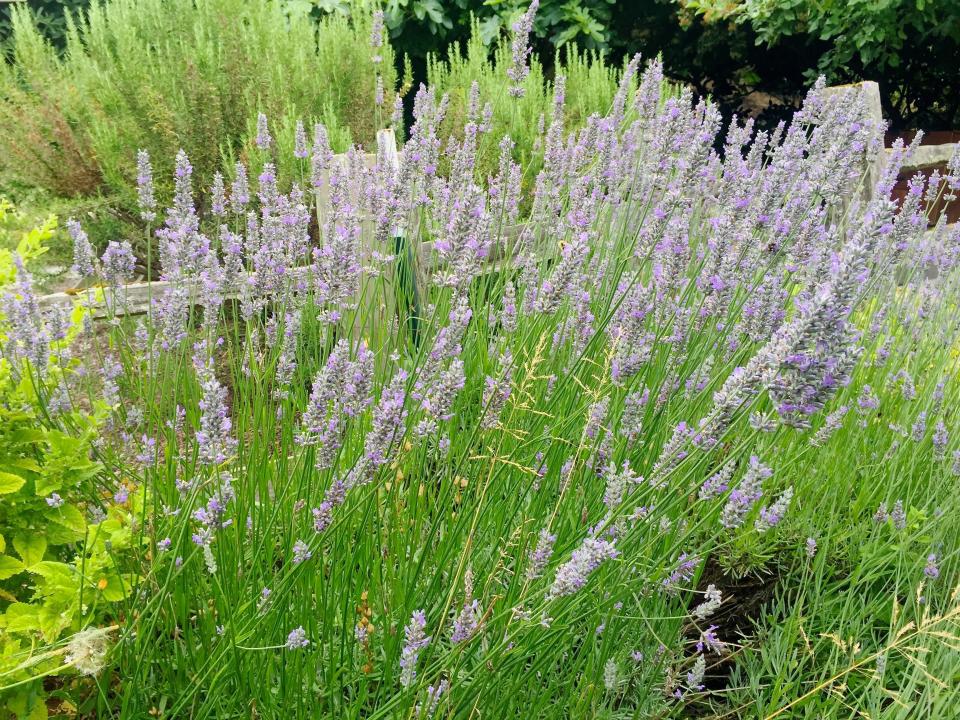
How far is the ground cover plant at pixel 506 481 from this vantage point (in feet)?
4.62

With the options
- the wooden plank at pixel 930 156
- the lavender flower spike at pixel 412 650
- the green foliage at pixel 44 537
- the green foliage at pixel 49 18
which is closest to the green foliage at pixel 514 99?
the wooden plank at pixel 930 156

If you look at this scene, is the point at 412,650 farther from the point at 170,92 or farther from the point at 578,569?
the point at 170,92

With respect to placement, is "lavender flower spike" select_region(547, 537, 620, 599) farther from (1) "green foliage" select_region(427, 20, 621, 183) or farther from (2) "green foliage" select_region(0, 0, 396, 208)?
(1) "green foliage" select_region(427, 20, 621, 183)

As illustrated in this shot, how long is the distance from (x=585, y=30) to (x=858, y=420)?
6.03 meters

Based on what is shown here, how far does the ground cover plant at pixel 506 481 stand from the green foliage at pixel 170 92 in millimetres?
2137

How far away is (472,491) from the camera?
1.89 m

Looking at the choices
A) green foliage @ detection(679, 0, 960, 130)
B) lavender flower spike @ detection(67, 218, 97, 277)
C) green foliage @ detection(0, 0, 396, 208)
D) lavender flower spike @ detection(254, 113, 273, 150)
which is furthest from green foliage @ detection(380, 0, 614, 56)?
lavender flower spike @ detection(67, 218, 97, 277)

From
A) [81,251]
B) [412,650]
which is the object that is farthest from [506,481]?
[81,251]

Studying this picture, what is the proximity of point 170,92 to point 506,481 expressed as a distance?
12.5ft

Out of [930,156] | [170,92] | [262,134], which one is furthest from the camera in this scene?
[930,156]

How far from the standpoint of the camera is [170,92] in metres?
4.70

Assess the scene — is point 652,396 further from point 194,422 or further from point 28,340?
point 28,340

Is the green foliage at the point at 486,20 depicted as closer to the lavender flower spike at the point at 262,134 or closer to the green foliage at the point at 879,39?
the green foliage at the point at 879,39

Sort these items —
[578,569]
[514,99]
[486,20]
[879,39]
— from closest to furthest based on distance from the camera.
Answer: [578,569] < [514,99] < [879,39] < [486,20]
